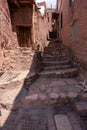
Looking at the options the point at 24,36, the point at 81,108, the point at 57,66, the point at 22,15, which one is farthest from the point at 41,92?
the point at 24,36

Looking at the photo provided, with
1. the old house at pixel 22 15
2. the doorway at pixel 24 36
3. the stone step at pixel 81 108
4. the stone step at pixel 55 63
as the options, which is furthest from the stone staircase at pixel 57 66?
the stone step at pixel 81 108

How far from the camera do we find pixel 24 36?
9438 mm

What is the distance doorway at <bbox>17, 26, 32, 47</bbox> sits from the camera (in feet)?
30.4

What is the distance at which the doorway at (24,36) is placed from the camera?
365 inches

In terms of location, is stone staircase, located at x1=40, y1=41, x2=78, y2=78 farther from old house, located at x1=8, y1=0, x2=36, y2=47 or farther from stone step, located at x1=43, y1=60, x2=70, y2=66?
old house, located at x1=8, y1=0, x2=36, y2=47

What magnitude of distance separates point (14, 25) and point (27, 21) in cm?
81

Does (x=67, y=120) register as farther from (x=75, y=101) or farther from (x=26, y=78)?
(x=26, y=78)

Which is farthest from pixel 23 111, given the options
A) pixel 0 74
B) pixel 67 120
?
pixel 0 74

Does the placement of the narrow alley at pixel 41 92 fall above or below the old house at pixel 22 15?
below

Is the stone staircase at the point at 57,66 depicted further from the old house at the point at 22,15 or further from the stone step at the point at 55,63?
the old house at the point at 22,15

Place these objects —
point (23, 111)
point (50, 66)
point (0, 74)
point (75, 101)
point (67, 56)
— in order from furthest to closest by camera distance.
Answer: point (67, 56) → point (50, 66) → point (0, 74) → point (75, 101) → point (23, 111)

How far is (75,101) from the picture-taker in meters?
3.89

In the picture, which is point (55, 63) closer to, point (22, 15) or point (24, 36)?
point (24, 36)

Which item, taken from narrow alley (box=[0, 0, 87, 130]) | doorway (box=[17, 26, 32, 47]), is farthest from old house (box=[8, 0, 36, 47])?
doorway (box=[17, 26, 32, 47])
